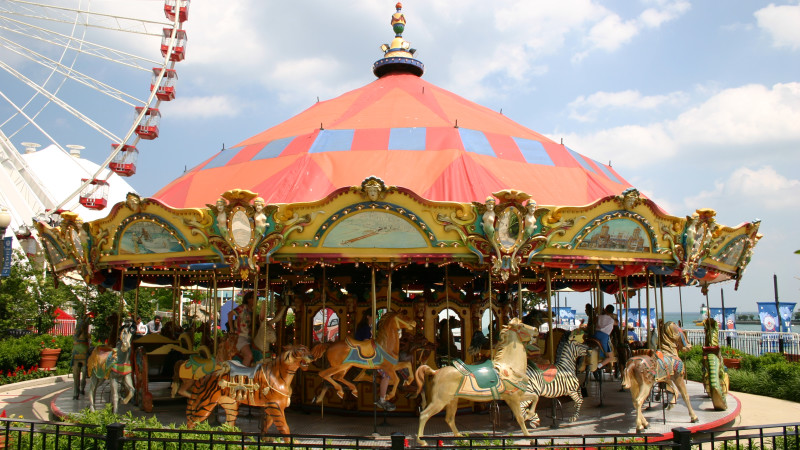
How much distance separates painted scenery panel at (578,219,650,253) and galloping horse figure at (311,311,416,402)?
2946 mm

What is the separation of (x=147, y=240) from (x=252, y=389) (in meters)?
3.07

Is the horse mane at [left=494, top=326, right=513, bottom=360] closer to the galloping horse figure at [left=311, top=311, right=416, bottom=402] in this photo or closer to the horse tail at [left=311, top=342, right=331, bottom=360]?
the galloping horse figure at [left=311, top=311, right=416, bottom=402]

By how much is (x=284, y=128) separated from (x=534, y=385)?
24.4 ft

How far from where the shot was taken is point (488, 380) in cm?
792

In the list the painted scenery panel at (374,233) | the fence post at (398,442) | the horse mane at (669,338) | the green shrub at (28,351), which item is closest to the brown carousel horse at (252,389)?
the painted scenery panel at (374,233)

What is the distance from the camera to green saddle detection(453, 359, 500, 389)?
787 cm

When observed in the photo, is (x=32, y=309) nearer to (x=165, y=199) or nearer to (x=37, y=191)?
(x=37, y=191)

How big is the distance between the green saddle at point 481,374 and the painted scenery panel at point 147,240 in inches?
175

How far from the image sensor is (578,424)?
30.3ft

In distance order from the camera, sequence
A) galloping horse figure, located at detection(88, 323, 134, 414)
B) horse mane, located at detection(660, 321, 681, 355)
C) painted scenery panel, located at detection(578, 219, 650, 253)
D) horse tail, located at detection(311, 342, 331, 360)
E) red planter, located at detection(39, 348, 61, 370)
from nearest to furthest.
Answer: horse tail, located at detection(311, 342, 331, 360), painted scenery panel, located at detection(578, 219, 650, 253), galloping horse figure, located at detection(88, 323, 134, 414), horse mane, located at detection(660, 321, 681, 355), red planter, located at detection(39, 348, 61, 370)

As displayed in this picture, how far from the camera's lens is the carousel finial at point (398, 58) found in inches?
591

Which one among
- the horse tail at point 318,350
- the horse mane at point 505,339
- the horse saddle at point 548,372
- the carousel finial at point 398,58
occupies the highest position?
the carousel finial at point 398,58

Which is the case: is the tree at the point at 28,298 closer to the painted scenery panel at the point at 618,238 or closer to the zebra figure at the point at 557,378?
the zebra figure at the point at 557,378

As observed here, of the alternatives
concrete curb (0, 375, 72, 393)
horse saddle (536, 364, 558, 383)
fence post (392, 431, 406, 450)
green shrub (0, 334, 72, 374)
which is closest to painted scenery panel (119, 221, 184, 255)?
fence post (392, 431, 406, 450)
